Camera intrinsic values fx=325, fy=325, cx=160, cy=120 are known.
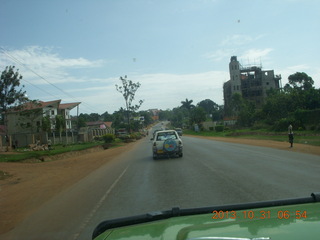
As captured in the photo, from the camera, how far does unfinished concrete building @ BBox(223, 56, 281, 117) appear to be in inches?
3561

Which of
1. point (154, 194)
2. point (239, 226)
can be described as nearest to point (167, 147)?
point (154, 194)

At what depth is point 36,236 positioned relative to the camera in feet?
19.7

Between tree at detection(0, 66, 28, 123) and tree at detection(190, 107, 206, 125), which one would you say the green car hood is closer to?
tree at detection(0, 66, 28, 123)

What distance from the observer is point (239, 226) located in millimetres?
2803

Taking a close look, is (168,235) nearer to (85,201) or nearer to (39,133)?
(85,201)

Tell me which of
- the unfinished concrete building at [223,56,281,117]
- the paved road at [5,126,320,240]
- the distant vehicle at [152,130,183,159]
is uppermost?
the unfinished concrete building at [223,56,281,117]

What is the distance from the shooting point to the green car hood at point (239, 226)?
252cm

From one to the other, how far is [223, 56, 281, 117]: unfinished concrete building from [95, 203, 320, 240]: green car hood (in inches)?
3499

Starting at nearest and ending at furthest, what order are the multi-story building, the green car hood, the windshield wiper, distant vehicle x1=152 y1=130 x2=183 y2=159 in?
the green car hood
the windshield wiper
distant vehicle x1=152 y1=130 x2=183 y2=159
the multi-story building

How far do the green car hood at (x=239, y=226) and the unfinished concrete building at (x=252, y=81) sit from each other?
8886 centimetres

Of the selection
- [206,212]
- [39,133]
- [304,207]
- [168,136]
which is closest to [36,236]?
[206,212]

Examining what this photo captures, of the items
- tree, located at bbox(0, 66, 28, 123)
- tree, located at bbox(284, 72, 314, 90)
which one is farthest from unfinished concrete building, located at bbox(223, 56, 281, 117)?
tree, located at bbox(0, 66, 28, 123)

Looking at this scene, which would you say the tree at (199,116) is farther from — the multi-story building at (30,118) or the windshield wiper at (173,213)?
the windshield wiper at (173,213)

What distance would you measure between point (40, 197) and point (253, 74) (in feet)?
293
